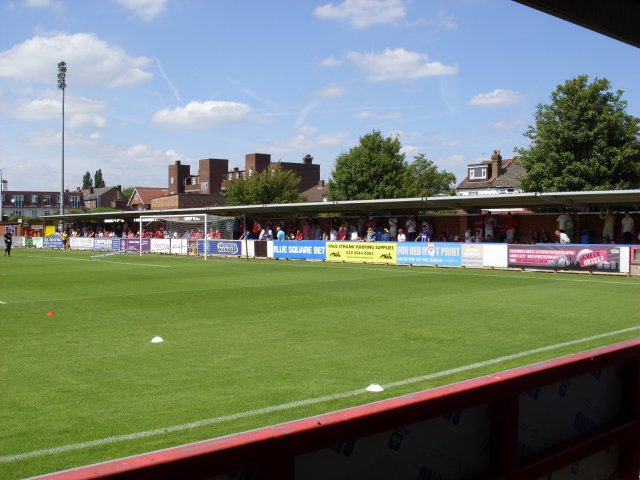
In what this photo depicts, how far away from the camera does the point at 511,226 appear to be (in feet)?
99.3

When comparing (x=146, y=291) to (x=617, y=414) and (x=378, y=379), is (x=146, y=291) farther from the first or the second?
(x=617, y=414)

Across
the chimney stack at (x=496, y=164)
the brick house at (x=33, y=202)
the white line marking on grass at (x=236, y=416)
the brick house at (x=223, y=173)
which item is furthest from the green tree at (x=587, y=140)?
the brick house at (x=33, y=202)

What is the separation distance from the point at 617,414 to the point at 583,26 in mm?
3649

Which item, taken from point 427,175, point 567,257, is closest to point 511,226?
point 567,257

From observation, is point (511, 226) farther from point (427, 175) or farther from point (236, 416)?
point (427, 175)

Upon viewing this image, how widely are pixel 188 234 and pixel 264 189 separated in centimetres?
2750

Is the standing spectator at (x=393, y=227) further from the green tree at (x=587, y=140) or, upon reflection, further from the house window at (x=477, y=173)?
the house window at (x=477, y=173)

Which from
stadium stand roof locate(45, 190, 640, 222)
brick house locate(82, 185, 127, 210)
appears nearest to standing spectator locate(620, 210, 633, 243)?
stadium stand roof locate(45, 190, 640, 222)

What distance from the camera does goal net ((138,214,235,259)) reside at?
43719 mm

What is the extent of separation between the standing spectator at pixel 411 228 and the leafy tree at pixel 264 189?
40.3 metres

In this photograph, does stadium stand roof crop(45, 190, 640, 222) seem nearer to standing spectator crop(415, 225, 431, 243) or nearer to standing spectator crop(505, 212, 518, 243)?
standing spectator crop(505, 212, 518, 243)

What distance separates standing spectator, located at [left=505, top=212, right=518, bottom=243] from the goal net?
2012 cm

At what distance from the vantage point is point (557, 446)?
3723mm

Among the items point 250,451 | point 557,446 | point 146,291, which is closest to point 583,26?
point 557,446
